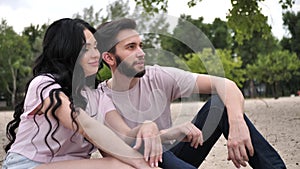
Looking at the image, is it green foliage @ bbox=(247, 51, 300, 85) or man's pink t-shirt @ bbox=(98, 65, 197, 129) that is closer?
Result: man's pink t-shirt @ bbox=(98, 65, 197, 129)

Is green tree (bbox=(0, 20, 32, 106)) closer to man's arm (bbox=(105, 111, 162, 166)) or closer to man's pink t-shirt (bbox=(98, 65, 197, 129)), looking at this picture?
man's pink t-shirt (bbox=(98, 65, 197, 129))

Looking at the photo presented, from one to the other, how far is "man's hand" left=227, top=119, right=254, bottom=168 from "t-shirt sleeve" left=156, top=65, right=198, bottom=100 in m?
0.28

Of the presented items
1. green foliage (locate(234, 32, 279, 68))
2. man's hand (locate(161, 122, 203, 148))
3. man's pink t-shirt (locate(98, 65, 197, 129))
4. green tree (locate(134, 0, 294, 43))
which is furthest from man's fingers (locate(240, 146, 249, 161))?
green foliage (locate(234, 32, 279, 68))

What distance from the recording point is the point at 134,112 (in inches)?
80.3

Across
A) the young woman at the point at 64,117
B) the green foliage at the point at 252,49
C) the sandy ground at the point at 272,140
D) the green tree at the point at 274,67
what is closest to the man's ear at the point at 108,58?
the young woman at the point at 64,117

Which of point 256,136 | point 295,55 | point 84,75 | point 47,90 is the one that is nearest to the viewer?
point 47,90

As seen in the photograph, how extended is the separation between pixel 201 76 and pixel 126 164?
25.7 inches

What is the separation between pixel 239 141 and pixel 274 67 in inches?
1270

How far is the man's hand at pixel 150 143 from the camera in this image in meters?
1.70

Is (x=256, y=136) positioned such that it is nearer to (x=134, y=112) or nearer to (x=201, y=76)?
(x=201, y=76)

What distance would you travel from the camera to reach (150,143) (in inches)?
68.2

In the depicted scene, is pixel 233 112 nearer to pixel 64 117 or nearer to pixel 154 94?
pixel 154 94

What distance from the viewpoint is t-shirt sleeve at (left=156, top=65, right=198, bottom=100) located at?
2094 millimetres

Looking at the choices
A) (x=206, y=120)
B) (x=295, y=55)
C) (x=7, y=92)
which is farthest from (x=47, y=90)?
(x=295, y=55)
